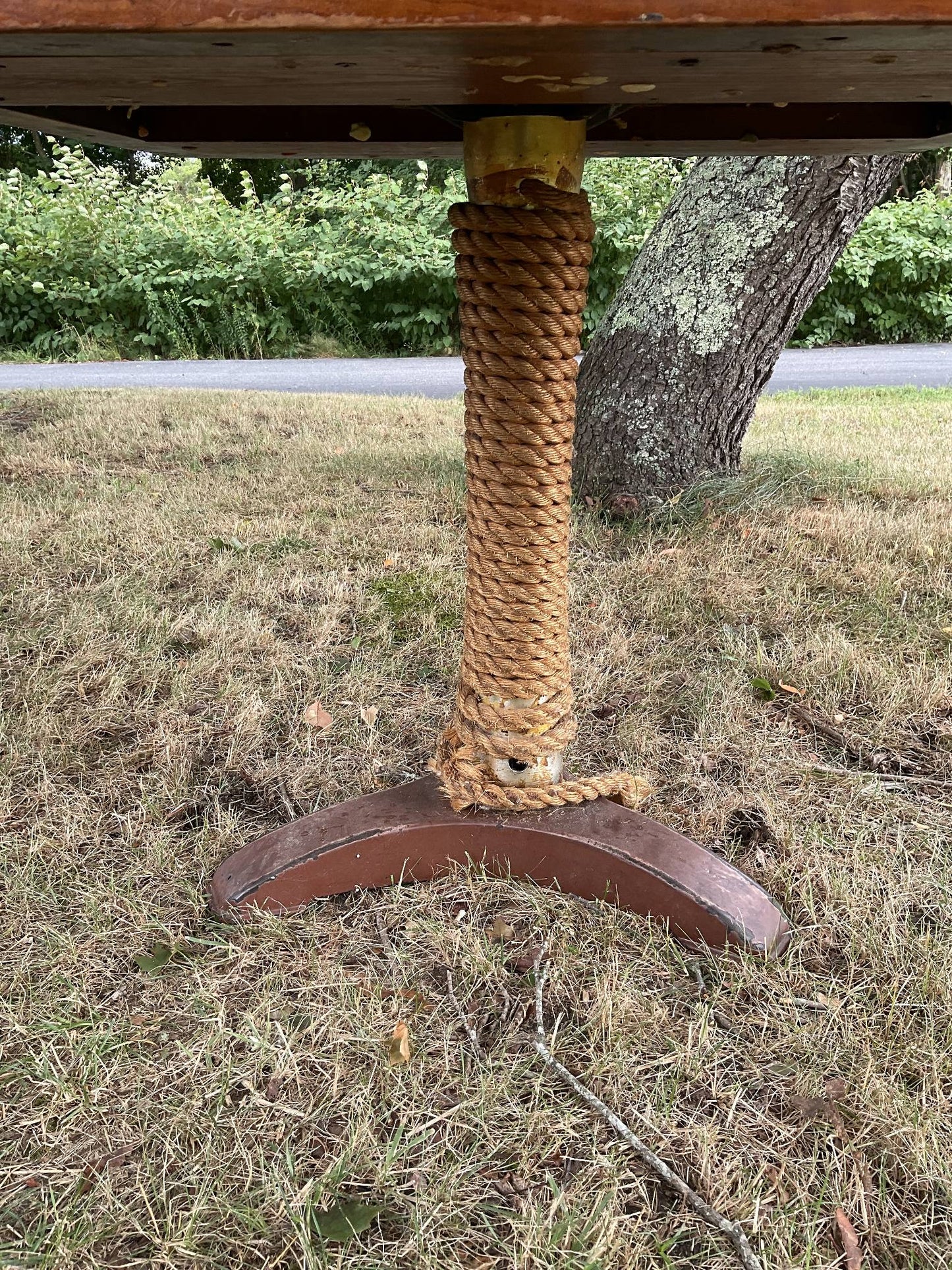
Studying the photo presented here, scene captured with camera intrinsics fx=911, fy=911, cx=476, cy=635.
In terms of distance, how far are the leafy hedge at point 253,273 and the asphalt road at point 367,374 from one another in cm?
58

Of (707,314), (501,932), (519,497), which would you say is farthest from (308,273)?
(501,932)

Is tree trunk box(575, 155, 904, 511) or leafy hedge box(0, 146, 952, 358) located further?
leafy hedge box(0, 146, 952, 358)

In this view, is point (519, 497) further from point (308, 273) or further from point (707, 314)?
point (308, 273)

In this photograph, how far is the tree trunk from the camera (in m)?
2.56

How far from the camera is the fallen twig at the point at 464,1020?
108 centimetres

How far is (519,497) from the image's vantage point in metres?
1.21

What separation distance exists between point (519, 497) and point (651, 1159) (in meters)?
0.78

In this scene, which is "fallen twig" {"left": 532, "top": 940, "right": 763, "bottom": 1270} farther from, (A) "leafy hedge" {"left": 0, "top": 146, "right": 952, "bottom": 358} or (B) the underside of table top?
(A) "leafy hedge" {"left": 0, "top": 146, "right": 952, "bottom": 358}

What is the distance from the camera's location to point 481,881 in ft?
4.33

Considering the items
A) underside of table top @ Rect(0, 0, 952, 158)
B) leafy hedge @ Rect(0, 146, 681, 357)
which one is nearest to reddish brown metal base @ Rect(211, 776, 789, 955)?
underside of table top @ Rect(0, 0, 952, 158)

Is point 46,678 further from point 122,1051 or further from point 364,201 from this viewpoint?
point 364,201

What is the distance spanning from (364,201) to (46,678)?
8776mm

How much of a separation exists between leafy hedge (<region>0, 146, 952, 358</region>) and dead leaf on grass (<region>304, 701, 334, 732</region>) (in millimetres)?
7615

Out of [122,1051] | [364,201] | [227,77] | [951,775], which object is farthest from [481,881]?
[364,201]
